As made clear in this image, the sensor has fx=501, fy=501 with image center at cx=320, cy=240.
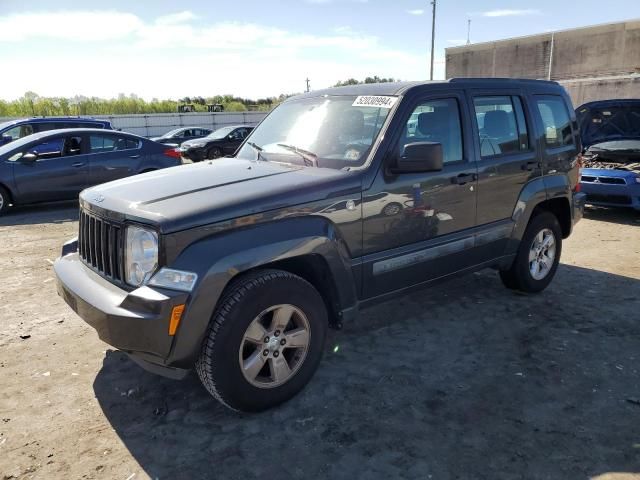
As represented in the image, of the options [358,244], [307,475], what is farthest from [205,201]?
[307,475]

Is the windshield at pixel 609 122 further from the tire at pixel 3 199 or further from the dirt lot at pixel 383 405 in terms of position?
the tire at pixel 3 199

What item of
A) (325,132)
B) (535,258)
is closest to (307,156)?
(325,132)

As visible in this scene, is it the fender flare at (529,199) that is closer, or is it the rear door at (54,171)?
the fender flare at (529,199)

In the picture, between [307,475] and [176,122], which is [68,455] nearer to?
[307,475]

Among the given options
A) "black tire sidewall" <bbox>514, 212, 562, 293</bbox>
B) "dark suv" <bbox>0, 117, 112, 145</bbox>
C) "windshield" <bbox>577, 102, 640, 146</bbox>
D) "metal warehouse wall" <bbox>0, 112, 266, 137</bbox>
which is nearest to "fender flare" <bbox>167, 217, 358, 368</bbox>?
"black tire sidewall" <bbox>514, 212, 562, 293</bbox>

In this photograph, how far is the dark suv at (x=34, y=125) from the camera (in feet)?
39.8

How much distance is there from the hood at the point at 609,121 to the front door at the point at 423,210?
6.30 metres

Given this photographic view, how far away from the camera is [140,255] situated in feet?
9.18

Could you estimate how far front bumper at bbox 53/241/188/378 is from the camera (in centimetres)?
260

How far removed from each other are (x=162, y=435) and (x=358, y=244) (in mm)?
1685

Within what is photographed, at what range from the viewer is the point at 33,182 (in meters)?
9.16

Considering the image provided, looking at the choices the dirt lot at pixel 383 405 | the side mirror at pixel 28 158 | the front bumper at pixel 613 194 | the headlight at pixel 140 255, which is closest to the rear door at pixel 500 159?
the dirt lot at pixel 383 405

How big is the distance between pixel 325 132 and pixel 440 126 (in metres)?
0.93

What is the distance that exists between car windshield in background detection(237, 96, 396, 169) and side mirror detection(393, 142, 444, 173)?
11.6 inches
